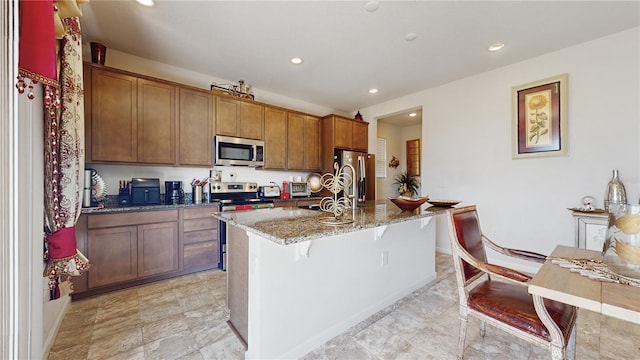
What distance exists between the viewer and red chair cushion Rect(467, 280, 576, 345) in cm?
120

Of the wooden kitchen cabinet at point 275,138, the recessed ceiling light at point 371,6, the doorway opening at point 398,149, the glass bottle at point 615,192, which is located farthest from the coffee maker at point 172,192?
the glass bottle at point 615,192

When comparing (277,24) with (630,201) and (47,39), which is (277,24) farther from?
(630,201)

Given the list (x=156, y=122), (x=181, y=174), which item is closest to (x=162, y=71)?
(x=156, y=122)

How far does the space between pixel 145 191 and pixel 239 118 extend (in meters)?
1.55

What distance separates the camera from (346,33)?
2.51 m

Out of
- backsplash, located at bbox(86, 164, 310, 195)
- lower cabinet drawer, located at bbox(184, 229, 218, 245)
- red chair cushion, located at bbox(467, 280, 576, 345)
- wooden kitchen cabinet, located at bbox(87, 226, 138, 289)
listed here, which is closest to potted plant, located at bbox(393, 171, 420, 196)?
backsplash, located at bbox(86, 164, 310, 195)

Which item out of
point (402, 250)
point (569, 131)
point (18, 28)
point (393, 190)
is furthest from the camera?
point (393, 190)

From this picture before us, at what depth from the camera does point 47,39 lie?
0.93m

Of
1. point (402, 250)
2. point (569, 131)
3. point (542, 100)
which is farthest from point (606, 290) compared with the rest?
point (542, 100)

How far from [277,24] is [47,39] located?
185 centimetres

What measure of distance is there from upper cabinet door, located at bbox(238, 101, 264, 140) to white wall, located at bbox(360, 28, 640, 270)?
9.01 ft

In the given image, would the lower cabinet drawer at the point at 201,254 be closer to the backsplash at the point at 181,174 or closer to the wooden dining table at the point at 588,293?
the backsplash at the point at 181,174

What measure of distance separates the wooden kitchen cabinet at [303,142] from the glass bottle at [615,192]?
3.71m

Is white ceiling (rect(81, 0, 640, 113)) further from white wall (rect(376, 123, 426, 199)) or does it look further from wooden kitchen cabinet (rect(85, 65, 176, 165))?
white wall (rect(376, 123, 426, 199))
